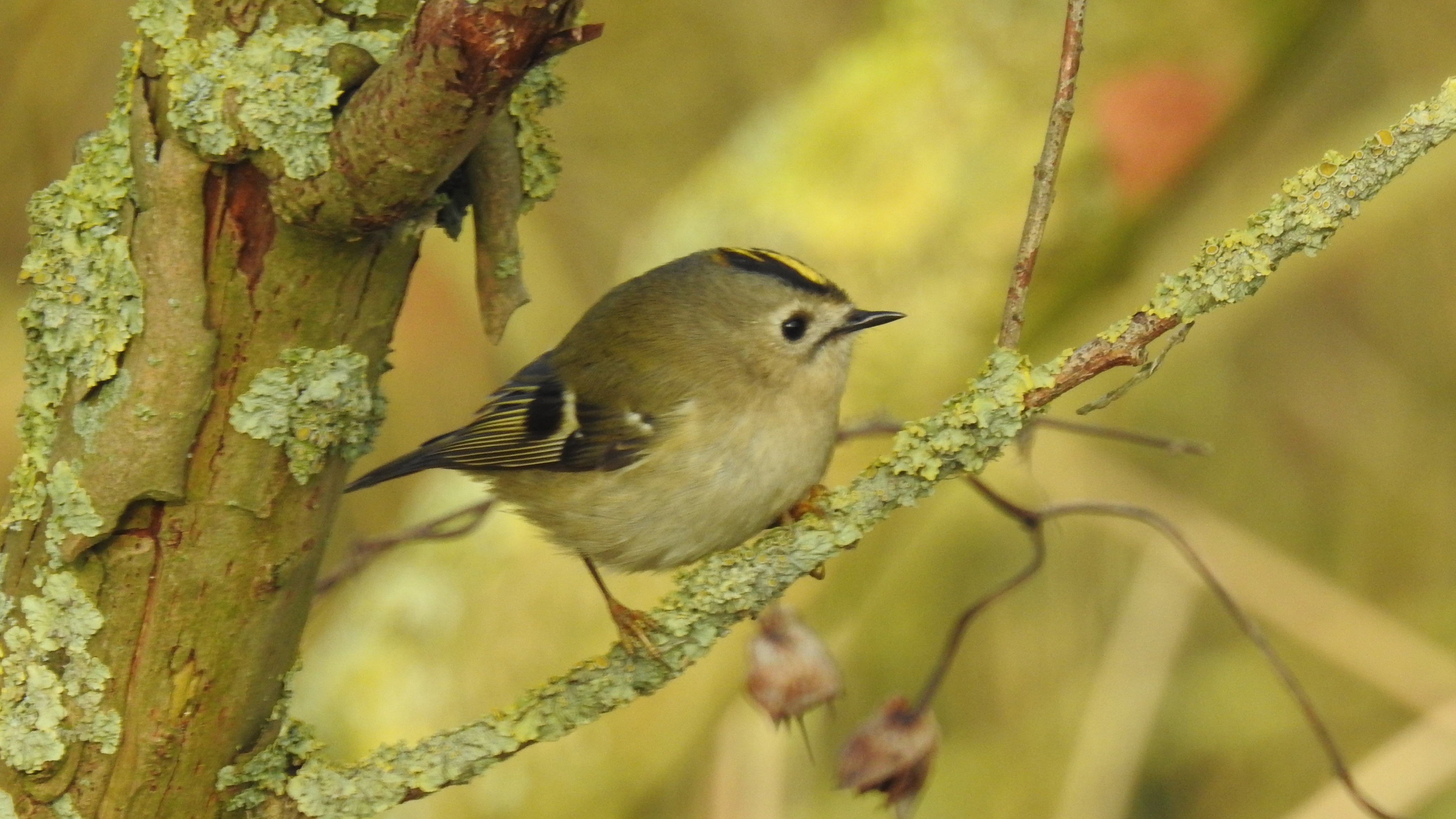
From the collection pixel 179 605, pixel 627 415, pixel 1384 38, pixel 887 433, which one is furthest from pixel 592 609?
pixel 1384 38

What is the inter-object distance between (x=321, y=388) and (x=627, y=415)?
3.00 feet

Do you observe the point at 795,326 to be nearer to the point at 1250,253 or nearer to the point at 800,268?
the point at 800,268

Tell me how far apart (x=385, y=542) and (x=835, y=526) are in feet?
3.25

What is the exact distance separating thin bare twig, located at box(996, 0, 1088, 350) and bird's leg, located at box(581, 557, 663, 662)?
638 millimetres

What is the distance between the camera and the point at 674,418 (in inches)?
96.0

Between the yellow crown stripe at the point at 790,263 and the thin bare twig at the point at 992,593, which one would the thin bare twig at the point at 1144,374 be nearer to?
the thin bare twig at the point at 992,593

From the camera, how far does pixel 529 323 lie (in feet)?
13.6

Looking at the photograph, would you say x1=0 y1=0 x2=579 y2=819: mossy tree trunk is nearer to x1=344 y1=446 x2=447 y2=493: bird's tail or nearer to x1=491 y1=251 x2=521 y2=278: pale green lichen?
x1=491 y1=251 x2=521 y2=278: pale green lichen

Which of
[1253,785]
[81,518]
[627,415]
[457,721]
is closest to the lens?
[81,518]

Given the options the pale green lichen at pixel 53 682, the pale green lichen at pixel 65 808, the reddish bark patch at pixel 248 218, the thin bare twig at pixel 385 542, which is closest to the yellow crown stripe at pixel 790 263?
the thin bare twig at pixel 385 542

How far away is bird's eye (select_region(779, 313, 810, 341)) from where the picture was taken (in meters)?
2.57

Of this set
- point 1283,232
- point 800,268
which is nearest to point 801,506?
point 800,268

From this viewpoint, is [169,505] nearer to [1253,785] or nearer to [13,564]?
[13,564]

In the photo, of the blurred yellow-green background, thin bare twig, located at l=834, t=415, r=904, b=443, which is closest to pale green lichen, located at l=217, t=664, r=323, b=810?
thin bare twig, located at l=834, t=415, r=904, b=443
